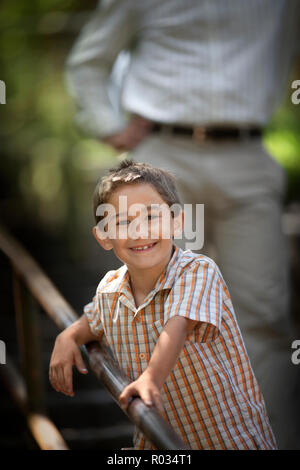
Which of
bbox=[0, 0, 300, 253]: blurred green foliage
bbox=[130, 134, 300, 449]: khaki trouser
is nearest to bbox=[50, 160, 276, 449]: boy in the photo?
bbox=[130, 134, 300, 449]: khaki trouser

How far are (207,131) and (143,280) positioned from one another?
0.83 metres

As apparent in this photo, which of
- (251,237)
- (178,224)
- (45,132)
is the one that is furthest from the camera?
(45,132)

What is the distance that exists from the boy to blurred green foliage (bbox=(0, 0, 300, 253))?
10.4ft

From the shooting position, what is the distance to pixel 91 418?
273 centimetres

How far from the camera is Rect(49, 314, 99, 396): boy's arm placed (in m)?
1.03

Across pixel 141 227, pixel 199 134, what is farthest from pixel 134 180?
pixel 199 134

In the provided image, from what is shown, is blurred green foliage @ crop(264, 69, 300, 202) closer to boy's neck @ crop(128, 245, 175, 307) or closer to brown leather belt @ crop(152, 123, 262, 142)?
brown leather belt @ crop(152, 123, 262, 142)

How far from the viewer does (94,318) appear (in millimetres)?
1023

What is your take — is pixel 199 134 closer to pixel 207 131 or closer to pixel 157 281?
pixel 207 131

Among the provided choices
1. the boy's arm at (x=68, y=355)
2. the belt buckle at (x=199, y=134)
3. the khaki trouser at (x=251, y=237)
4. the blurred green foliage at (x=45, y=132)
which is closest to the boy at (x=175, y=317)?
the boy's arm at (x=68, y=355)

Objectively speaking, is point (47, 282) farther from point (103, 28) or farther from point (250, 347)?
point (103, 28)
